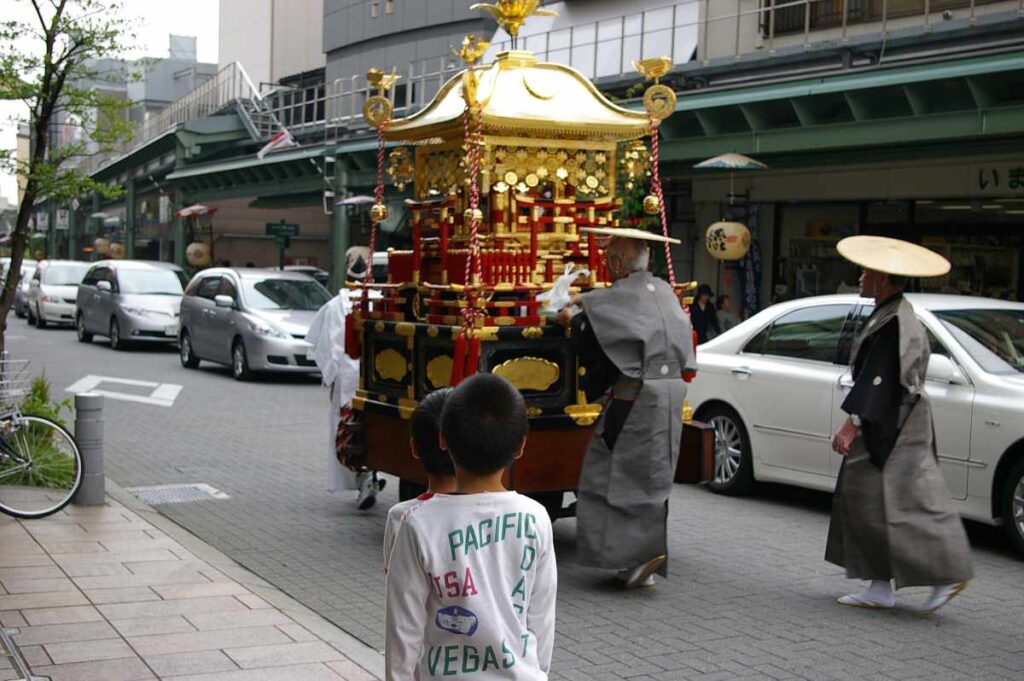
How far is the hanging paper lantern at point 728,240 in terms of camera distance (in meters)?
18.1

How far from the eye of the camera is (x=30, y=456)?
8484 millimetres

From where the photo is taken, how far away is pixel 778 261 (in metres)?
20.7

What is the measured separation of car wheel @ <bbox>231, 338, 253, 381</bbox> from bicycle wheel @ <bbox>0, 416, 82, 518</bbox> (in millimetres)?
9519

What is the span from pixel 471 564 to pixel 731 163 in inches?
566

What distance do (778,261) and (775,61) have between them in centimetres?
342

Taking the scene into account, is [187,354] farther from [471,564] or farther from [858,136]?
[471,564]

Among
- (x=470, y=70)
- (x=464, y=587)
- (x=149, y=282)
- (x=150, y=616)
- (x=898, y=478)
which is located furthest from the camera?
(x=149, y=282)

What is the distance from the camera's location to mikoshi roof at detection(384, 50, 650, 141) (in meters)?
7.68

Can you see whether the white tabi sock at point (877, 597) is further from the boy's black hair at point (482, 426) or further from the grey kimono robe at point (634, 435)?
the boy's black hair at point (482, 426)

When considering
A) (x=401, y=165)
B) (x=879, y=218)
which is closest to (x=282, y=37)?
(x=879, y=218)

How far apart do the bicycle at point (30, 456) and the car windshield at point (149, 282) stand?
1558 cm

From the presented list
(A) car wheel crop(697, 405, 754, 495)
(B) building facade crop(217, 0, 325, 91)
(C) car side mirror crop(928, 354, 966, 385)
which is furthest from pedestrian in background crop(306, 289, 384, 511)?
(B) building facade crop(217, 0, 325, 91)

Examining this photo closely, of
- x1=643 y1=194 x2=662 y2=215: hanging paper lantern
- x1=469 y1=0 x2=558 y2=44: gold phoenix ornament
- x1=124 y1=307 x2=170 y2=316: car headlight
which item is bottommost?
x1=124 y1=307 x2=170 y2=316: car headlight

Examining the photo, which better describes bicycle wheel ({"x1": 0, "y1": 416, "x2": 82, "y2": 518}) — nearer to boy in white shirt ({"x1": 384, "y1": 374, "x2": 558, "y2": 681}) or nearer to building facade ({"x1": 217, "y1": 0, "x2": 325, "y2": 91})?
boy in white shirt ({"x1": 384, "y1": 374, "x2": 558, "y2": 681})
